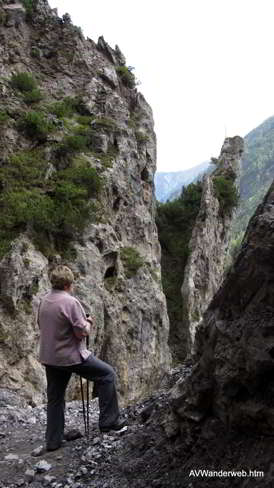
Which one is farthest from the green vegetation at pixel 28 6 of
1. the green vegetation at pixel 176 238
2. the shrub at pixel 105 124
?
the green vegetation at pixel 176 238

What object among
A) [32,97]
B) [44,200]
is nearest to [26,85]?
[32,97]

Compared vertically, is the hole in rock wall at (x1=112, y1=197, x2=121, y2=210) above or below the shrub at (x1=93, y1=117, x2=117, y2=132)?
below

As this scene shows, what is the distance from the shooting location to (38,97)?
22953 millimetres

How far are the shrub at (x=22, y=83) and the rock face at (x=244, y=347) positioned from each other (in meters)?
21.3

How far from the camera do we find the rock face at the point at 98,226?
45.1 feet

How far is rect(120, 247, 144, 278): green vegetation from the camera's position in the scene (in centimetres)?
2281

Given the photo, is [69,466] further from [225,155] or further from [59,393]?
[225,155]

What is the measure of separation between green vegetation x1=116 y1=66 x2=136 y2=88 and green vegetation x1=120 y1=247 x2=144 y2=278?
50.2 ft

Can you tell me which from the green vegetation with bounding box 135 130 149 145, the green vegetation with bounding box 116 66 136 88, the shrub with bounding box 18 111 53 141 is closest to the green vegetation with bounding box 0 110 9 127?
the shrub with bounding box 18 111 53 141

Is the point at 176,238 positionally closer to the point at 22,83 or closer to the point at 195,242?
the point at 195,242

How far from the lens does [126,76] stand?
32375 mm

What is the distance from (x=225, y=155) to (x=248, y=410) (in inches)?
1631

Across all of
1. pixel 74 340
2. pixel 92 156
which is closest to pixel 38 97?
pixel 92 156

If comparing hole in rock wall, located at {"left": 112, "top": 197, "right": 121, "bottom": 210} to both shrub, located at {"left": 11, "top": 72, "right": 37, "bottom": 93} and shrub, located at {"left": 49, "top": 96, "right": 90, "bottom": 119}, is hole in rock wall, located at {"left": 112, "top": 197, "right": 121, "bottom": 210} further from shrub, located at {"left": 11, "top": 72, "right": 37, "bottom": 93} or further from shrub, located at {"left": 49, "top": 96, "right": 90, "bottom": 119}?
shrub, located at {"left": 11, "top": 72, "right": 37, "bottom": 93}
